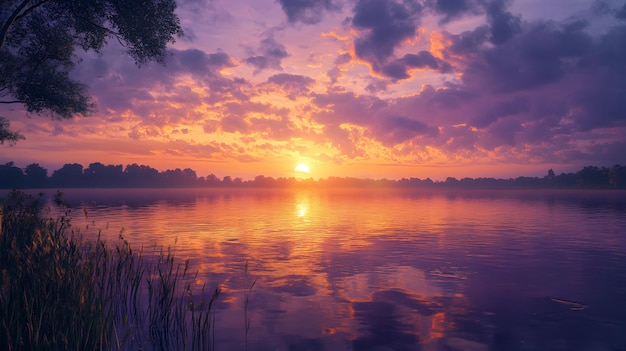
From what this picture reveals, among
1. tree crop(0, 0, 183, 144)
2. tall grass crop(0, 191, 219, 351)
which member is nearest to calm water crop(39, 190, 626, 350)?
tall grass crop(0, 191, 219, 351)

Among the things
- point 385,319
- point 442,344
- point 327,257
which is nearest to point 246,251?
point 327,257

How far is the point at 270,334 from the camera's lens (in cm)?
1270

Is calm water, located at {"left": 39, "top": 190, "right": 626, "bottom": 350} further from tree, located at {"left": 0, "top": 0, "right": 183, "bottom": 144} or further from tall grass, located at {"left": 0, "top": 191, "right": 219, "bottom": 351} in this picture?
tree, located at {"left": 0, "top": 0, "right": 183, "bottom": 144}

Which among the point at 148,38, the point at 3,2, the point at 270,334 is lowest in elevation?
the point at 270,334

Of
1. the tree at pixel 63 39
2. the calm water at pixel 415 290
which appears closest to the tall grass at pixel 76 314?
the calm water at pixel 415 290

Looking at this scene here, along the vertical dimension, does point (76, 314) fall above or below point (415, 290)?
above

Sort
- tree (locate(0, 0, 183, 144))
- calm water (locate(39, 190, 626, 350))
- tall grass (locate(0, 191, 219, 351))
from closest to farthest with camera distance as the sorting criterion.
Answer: tall grass (locate(0, 191, 219, 351)) < calm water (locate(39, 190, 626, 350)) < tree (locate(0, 0, 183, 144))

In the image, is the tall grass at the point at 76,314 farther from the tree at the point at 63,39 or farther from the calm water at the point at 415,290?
the tree at the point at 63,39

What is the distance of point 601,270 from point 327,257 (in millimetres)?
15522

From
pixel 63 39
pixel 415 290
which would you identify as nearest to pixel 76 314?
pixel 415 290

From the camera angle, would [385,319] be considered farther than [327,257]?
No

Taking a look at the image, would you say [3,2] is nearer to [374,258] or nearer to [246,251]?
[246,251]

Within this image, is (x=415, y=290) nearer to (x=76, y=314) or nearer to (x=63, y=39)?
(x=76, y=314)

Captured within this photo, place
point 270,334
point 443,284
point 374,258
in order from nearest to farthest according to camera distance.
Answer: point 270,334
point 443,284
point 374,258
